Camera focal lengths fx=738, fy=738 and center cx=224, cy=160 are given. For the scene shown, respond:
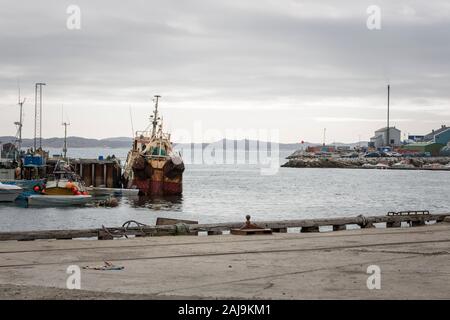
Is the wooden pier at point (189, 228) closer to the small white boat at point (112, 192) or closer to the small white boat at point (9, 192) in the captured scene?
the small white boat at point (9, 192)

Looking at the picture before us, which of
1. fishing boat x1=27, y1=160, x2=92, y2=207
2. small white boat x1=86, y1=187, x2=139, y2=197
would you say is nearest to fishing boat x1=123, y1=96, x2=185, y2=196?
small white boat x1=86, y1=187, x2=139, y2=197

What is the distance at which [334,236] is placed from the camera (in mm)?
22891

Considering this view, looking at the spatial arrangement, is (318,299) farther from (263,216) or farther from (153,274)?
(263,216)

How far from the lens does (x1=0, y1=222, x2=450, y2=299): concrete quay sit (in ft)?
40.8

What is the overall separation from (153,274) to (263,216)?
161 ft

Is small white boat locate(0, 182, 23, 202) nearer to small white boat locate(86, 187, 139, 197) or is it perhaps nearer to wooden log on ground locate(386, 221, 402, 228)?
small white boat locate(86, 187, 139, 197)

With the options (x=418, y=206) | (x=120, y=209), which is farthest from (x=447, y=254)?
(x=418, y=206)

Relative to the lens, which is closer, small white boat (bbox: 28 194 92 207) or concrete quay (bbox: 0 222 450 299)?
concrete quay (bbox: 0 222 450 299)

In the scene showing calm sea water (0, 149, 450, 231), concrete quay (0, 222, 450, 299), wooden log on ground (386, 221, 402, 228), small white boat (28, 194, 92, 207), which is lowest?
calm sea water (0, 149, 450, 231)

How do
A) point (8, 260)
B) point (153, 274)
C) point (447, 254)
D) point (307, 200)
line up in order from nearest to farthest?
point (153, 274)
point (8, 260)
point (447, 254)
point (307, 200)

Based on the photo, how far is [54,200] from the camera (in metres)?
71.9

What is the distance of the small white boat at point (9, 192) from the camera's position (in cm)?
7469

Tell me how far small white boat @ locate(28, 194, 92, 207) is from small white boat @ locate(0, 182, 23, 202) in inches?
148

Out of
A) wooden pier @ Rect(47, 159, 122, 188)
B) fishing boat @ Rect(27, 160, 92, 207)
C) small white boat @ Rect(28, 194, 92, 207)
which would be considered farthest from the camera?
wooden pier @ Rect(47, 159, 122, 188)
